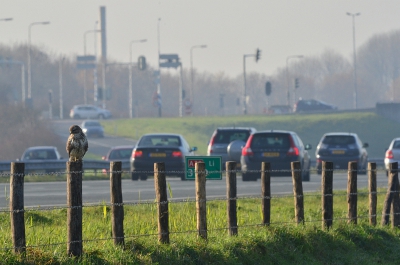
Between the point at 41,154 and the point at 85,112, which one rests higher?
the point at 85,112

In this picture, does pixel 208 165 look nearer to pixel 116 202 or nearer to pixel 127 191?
pixel 116 202

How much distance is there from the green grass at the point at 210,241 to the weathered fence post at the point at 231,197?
0.40ft

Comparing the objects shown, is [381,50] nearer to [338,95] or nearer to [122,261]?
[338,95]

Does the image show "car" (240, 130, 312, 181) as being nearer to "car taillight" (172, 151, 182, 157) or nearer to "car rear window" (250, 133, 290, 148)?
"car rear window" (250, 133, 290, 148)

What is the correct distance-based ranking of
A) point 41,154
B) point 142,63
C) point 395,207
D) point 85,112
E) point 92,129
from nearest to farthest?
point 395,207
point 41,154
point 92,129
point 142,63
point 85,112

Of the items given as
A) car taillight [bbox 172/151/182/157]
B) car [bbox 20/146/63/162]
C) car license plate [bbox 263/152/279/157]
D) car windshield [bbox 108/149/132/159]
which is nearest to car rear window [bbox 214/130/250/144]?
car license plate [bbox 263/152/279/157]

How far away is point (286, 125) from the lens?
92.1 m

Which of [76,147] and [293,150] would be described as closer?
[76,147]

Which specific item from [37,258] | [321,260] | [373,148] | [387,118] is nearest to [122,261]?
[37,258]

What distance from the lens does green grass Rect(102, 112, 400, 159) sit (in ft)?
285

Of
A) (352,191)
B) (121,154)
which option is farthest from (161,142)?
(352,191)

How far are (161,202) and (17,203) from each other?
7.51ft

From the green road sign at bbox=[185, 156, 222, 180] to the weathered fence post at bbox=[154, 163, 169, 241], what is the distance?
4.58 feet

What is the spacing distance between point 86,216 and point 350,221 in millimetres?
3930
